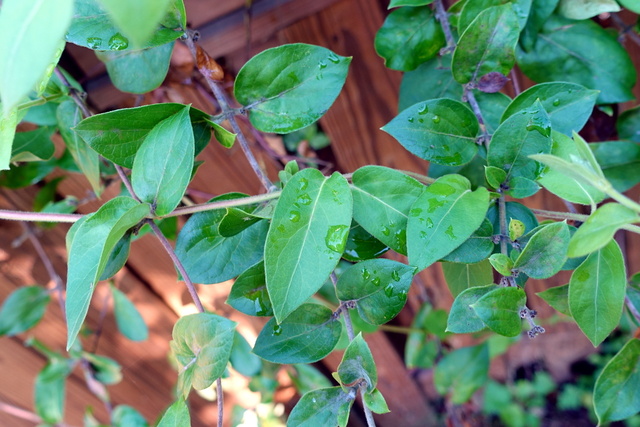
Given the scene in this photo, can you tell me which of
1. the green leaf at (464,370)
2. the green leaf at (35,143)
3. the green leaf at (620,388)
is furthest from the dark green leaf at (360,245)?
the green leaf at (464,370)

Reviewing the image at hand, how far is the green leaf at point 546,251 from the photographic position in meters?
0.47

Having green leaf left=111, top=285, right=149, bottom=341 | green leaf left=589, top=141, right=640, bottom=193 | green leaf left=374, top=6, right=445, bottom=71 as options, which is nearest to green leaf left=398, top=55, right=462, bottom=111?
green leaf left=374, top=6, right=445, bottom=71

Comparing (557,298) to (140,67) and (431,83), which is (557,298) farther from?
(140,67)

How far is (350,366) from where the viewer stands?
52cm

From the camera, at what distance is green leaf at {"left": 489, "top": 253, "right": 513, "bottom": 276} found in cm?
49

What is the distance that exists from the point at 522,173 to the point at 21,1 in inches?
18.7

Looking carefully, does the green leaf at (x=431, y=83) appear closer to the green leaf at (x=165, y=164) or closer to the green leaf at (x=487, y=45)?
the green leaf at (x=487, y=45)

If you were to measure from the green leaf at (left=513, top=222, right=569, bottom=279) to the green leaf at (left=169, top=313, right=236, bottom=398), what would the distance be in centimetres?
30

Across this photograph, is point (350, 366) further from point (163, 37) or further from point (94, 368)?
point (94, 368)

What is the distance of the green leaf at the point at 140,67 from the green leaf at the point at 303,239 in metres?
0.35

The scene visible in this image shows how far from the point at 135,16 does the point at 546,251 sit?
1.41 ft

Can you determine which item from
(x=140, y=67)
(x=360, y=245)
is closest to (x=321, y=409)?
(x=360, y=245)

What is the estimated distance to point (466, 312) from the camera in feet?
1.65

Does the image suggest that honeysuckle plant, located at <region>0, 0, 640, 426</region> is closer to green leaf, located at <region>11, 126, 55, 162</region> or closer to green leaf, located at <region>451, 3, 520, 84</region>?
green leaf, located at <region>451, 3, 520, 84</region>
